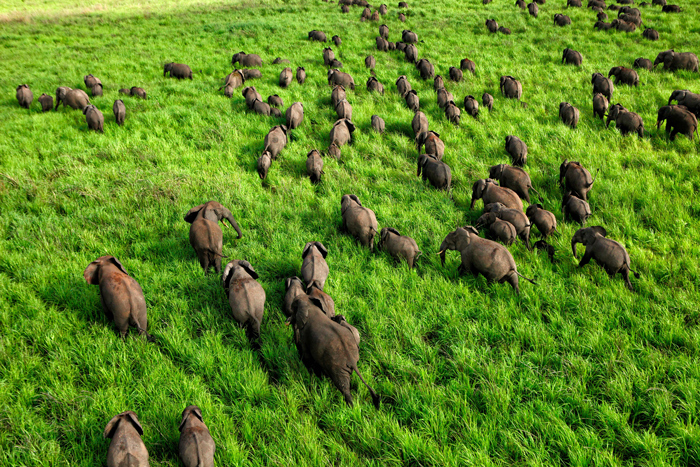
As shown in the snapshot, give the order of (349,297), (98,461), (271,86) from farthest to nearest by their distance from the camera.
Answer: (271,86) < (349,297) < (98,461)

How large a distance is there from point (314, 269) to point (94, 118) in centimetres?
758

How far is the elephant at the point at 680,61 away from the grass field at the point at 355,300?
53 cm

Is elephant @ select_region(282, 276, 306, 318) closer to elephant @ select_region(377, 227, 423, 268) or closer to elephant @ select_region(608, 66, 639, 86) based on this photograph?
elephant @ select_region(377, 227, 423, 268)

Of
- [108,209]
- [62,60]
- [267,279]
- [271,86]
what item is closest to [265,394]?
[267,279]

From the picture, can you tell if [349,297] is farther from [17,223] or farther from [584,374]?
[17,223]

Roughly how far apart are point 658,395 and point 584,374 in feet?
1.69

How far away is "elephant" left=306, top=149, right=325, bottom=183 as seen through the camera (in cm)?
696

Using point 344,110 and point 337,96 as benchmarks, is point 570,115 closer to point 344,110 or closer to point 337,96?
point 344,110

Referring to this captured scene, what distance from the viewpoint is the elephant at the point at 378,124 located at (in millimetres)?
8609

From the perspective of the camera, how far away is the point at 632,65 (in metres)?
11.7

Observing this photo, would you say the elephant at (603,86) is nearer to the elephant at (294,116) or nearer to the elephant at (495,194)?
the elephant at (495,194)

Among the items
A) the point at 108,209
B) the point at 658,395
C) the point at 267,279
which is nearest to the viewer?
the point at 658,395

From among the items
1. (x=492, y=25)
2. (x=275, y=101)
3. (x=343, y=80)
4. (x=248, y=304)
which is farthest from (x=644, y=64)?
(x=248, y=304)

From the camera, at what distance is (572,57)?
12.0 metres
